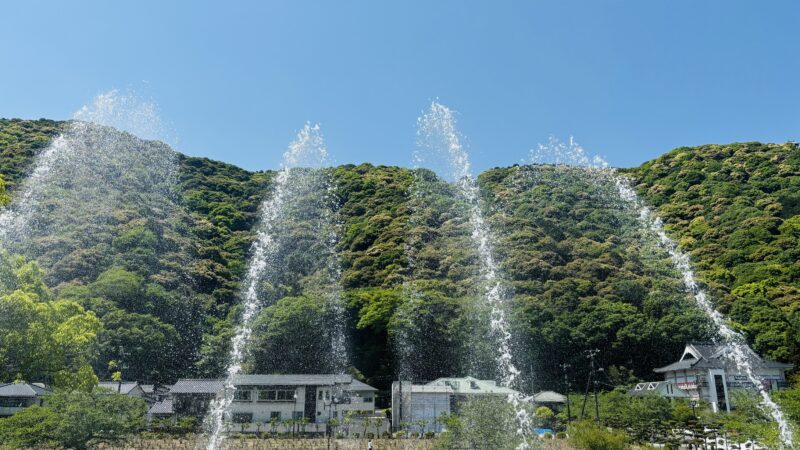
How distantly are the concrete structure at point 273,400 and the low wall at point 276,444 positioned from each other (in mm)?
9418

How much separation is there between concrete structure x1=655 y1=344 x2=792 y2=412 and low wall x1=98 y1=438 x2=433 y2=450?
25077 millimetres

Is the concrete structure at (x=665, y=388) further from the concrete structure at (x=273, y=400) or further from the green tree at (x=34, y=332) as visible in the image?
the green tree at (x=34, y=332)

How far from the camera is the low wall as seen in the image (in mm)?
26688

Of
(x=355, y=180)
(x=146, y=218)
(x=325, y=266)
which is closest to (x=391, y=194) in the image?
(x=355, y=180)

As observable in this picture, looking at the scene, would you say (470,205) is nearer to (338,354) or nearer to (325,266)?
(325,266)

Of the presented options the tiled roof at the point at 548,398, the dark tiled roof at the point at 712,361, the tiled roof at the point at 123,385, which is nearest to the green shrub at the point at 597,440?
the tiled roof at the point at 548,398

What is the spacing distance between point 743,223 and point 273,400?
171ft

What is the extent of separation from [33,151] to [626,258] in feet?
240

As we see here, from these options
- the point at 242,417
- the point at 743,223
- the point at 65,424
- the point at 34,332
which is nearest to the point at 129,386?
the point at 242,417

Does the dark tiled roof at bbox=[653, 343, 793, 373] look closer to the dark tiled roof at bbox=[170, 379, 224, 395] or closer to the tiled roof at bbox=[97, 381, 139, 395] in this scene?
the dark tiled roof at bbox=[170, 379, 224, 395]

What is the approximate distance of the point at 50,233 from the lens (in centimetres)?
5469

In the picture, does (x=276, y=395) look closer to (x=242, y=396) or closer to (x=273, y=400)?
(x=273, y=400)

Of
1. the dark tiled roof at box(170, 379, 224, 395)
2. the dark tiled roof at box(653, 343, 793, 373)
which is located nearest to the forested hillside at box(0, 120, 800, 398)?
the dark tiled roof at box(653, 343, 793, 373)

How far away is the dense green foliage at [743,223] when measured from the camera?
152 feet
